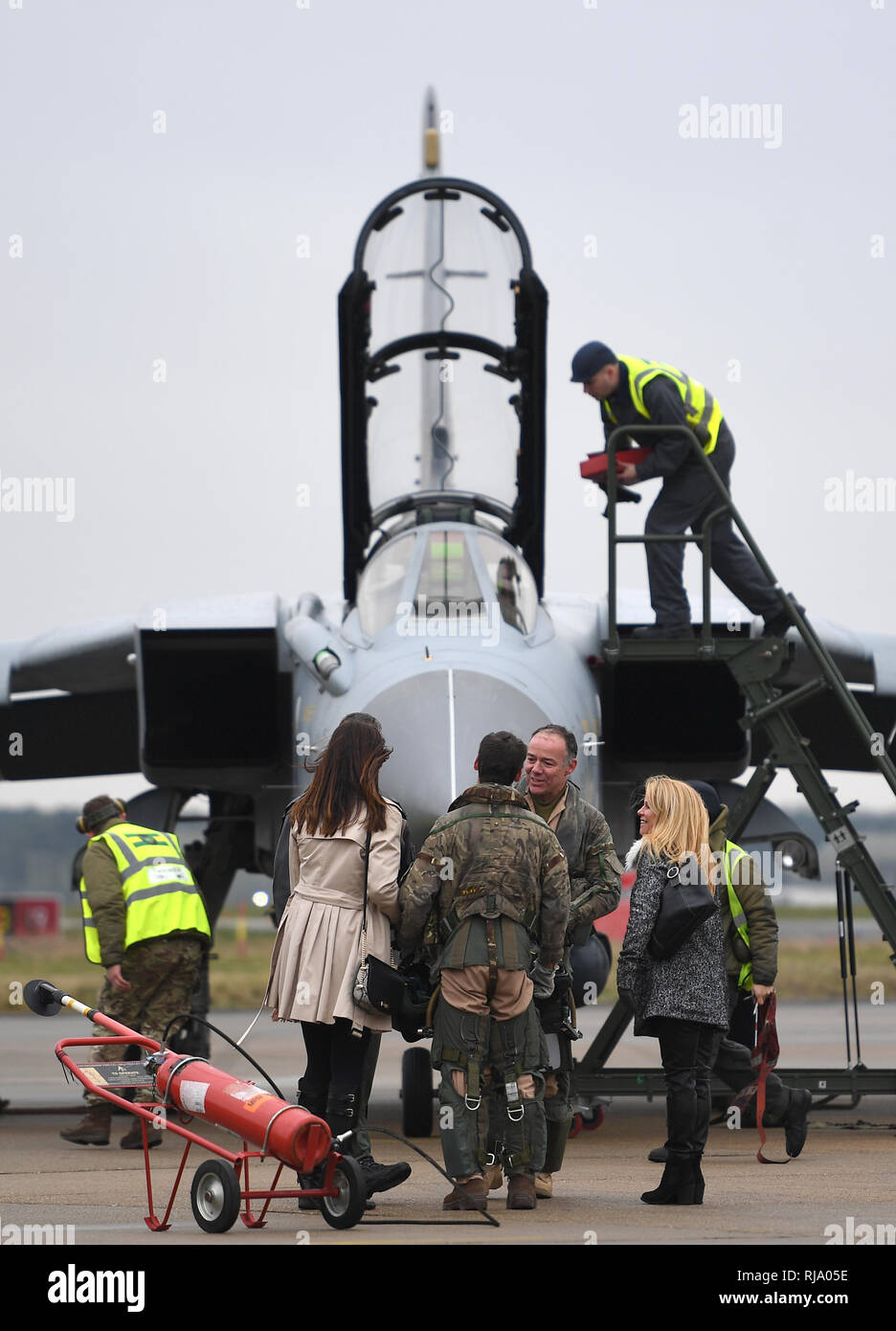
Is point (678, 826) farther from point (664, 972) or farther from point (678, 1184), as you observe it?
point (678, 1184)

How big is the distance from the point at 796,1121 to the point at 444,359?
4.64 metres

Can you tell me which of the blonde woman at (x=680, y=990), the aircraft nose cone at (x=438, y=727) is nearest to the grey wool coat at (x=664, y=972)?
the blonde woman at (x=680, y=990)

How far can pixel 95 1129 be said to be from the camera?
319 inches

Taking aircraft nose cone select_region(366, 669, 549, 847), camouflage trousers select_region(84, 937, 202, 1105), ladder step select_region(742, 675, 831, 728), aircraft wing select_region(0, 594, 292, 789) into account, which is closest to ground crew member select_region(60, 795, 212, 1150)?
camouflage trousers select_region(84, 937, 202, 1105)

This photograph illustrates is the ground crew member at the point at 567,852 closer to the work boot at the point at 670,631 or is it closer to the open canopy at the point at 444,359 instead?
the work boot at the point at 670,631

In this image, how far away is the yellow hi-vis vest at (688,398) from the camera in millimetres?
8375

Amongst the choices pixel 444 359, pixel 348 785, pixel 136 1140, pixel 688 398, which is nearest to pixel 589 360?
pixel 688 398

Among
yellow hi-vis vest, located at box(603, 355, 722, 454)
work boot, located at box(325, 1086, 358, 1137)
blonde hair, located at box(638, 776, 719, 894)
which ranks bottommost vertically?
work boot, located at box(325, 1086, 358, 1137)

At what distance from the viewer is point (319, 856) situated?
18.5ft

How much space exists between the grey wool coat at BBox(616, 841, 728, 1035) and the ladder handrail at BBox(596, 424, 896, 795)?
7.79 feet

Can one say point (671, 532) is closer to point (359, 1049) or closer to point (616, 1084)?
point (616, 1084)

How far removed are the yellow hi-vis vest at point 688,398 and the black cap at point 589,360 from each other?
0.17 metres

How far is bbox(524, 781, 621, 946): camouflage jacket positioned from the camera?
6.23 m

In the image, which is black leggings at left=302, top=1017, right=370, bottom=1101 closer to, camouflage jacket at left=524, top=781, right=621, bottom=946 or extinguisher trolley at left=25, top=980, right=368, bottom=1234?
extinguisher trolley at left=25, top=980, right=368, bottom=1234
